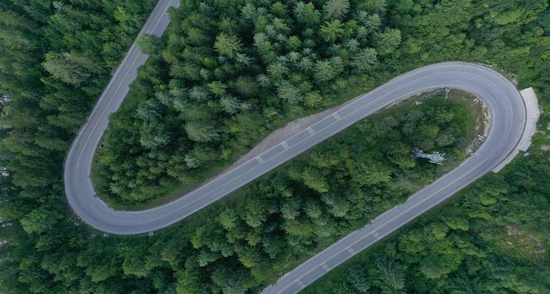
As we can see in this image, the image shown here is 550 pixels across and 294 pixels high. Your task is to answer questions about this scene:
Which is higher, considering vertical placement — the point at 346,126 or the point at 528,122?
the point at 528,122

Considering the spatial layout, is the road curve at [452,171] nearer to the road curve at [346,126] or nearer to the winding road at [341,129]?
the winding road at [341,129]

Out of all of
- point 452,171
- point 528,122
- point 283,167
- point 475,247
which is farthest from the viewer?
point 283,167

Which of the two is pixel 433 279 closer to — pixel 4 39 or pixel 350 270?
pixel 350 270

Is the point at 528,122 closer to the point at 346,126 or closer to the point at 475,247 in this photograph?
the point at 475,247

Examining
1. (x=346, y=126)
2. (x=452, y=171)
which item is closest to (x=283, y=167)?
(x=346, y=126)

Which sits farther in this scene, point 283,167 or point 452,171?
point 283,167

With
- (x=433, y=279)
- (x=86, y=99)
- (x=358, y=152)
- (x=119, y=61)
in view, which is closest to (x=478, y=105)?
(x=358, y=152)

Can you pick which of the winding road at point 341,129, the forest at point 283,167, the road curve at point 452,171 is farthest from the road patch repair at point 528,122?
the forest at point 283,167
